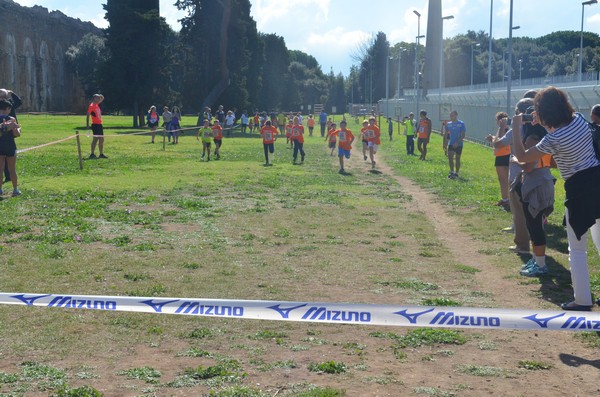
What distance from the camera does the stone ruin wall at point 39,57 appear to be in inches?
3004

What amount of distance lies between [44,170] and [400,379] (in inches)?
715

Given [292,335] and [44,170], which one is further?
[44,170]

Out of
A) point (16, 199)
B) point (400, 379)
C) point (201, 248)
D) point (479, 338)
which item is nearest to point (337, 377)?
point (400, 379)

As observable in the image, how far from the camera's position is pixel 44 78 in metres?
84.1

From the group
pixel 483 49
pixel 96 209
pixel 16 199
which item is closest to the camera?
pixel 96 209

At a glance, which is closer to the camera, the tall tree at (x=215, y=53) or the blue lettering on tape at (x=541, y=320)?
the blue lettering on tape at (x=541, y=320)

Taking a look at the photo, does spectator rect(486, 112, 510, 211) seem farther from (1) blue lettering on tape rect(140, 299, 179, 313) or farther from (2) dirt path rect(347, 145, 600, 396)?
(1) blue lettering on tape rect(140, 299, 179, 313)

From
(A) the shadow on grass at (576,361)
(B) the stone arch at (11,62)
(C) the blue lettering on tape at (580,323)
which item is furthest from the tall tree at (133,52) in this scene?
(C) the blue lettering on tape at (580,323)

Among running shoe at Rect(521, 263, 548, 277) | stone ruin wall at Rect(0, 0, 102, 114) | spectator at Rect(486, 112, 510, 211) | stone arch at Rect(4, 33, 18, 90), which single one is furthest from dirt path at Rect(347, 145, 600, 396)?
stone arch at Rect(4, 33, 18, 90)

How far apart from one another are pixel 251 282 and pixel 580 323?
12.6 feet

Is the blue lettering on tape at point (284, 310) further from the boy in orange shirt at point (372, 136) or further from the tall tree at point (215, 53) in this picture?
the tall tree at point (215, 53)

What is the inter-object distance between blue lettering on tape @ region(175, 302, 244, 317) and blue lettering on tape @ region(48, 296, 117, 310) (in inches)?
20.2

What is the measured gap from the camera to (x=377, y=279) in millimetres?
8938

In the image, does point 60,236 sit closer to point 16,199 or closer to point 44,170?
point 16,199
